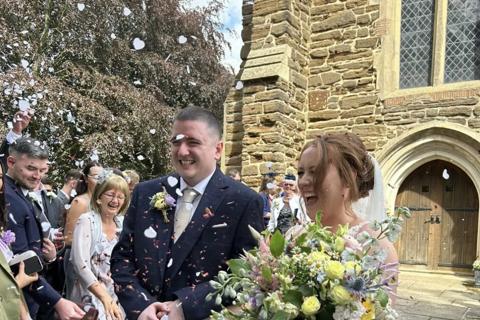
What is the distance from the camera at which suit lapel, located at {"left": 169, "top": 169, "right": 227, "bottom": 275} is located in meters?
2.02

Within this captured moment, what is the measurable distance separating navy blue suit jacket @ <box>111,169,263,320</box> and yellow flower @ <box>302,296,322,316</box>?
0.81 meters

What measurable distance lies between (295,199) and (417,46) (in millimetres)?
4547

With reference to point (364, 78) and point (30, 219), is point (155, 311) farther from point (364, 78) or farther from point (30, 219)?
point (364, 78)

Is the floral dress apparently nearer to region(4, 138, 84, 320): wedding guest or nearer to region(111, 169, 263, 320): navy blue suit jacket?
region(4, 138, 84, 320): wedding guest

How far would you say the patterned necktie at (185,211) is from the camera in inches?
83.9

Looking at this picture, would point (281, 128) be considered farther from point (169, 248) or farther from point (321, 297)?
point (321, 297)

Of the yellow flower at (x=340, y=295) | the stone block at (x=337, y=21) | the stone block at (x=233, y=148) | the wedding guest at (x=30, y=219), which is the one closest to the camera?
the yellow flower at (x=340, y=295)

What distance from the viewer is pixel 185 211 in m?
2.16

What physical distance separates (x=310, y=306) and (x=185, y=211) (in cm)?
109

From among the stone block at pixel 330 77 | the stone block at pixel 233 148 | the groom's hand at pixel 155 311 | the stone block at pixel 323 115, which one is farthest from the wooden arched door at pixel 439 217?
the groom's hand at pixel 155 311

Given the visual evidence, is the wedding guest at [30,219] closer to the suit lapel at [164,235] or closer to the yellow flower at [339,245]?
the suit lapel at [164,235]

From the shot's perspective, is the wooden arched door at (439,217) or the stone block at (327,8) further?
the stone block at (327,8)

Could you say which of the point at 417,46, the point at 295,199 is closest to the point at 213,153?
the point at 295,199

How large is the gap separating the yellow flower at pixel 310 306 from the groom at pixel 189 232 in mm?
817
